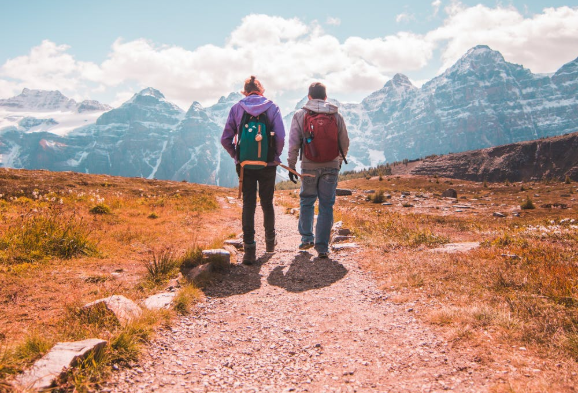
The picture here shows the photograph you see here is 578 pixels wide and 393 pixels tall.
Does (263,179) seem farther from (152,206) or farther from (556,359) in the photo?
(152,206)

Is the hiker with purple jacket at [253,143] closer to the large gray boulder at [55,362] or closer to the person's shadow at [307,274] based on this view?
the person's shadow at [307,274]

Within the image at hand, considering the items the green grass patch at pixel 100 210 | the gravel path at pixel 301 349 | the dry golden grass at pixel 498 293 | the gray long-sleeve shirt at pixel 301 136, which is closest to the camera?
the gravel path at pixel 301 349

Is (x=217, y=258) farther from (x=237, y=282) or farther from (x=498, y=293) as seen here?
(x=498, y=293)

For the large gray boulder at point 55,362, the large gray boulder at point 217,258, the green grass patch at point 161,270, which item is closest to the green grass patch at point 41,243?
the green grass patch at point 161,270

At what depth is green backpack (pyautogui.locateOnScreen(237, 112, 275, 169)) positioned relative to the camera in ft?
24.8

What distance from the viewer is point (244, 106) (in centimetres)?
762

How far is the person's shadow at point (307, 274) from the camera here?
6595 millimetres

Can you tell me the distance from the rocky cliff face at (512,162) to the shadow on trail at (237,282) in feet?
456

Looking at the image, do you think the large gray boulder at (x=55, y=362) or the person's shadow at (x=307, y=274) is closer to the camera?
the large gray boulder at (x=55, y=362)

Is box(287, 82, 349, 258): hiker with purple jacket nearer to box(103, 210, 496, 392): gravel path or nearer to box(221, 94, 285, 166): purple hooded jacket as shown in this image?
box(221, 94, 285, 166): purple hooded jacket

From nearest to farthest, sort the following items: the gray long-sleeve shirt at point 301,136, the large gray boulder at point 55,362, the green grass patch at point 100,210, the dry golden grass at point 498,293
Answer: the large gray boulder at point 55,362, the dry golden grass at point 498,293, the gray long-sleeve shirt at point 301,136, the green grass patch at point 100,210

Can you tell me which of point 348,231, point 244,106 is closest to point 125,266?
point 244,106

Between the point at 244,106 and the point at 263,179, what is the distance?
172cm

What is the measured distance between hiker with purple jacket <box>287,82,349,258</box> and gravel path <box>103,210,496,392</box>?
2.51 metres
